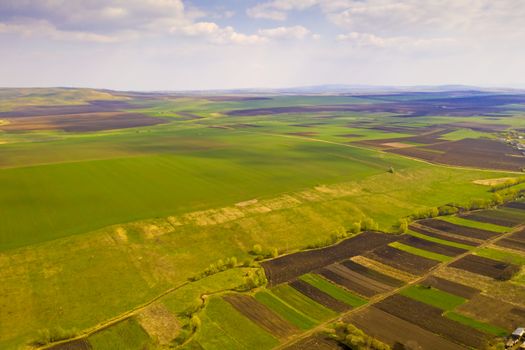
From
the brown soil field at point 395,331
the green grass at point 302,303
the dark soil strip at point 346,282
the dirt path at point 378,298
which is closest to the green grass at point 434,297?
the dirt path at point 378,298

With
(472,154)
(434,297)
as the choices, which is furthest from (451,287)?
(472,154)

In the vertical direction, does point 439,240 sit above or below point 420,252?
above

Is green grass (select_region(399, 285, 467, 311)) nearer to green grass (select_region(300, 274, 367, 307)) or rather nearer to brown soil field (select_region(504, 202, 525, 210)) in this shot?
green grass (select_region(300, 274, 367, 307))

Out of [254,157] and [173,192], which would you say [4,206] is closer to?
[173,192]

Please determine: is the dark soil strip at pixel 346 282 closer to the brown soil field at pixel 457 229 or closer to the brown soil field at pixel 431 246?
the brown soil field at pixel 431 246

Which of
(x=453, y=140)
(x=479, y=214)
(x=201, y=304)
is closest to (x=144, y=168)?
(x=201, y=304)

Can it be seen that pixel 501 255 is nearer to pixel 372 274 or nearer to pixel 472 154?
pixel 372 274

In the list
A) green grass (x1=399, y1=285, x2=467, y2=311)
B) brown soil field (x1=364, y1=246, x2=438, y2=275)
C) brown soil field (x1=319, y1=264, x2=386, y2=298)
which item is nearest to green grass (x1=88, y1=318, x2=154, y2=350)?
brown soil field (x1=319, y1=264, x2=386, y2=298)

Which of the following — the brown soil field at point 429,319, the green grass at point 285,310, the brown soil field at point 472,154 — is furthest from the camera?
the brown soil field at point 472,154
